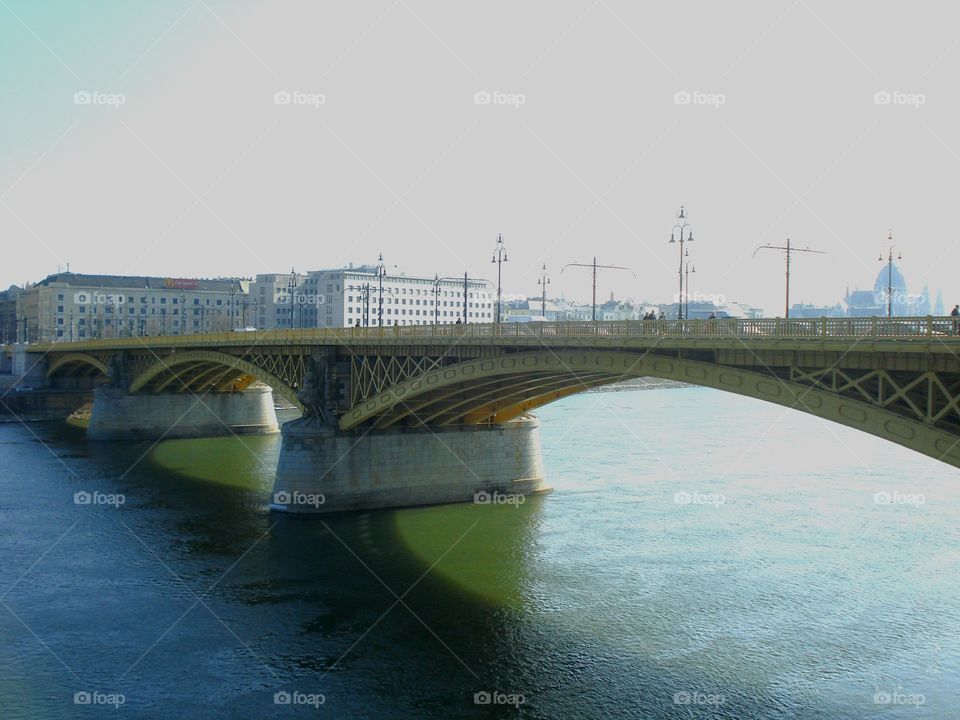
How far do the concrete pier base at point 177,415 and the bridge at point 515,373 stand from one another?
151 millimetres

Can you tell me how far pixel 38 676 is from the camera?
65.8 ft

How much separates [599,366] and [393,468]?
13741mm

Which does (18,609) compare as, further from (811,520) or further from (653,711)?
(811,520)

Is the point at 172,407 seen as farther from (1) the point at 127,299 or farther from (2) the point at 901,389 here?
(1) the point at 127,299

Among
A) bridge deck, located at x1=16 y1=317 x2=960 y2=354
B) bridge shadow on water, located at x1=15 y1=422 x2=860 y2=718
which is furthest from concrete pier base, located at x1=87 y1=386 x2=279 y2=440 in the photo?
bridge shadow on water, located at x1=15 y1=422 x2=860 y2=718

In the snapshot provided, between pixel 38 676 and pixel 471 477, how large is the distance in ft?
67.9

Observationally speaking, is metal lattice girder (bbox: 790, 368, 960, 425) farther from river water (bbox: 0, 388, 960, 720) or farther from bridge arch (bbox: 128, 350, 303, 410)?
bridge arch (bbox: 128, 350, 303, 410)

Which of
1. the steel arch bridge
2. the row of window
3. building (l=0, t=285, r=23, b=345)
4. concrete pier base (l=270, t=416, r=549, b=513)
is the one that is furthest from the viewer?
building (l=0, t=285, r=23, b=345)

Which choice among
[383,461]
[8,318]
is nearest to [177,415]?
[383,461]

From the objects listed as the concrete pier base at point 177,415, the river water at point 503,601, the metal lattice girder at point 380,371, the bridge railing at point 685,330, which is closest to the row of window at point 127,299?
the concrete pier base at point 177,415

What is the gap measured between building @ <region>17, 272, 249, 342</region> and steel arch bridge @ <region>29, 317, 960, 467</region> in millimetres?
79576

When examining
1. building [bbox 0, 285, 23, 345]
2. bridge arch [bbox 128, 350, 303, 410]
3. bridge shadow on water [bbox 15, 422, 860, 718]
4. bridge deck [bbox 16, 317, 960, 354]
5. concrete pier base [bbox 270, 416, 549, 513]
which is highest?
building [bbox 0, 285, 23, 345]

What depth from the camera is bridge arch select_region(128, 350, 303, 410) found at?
52.4 m

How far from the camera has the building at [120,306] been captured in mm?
126375
